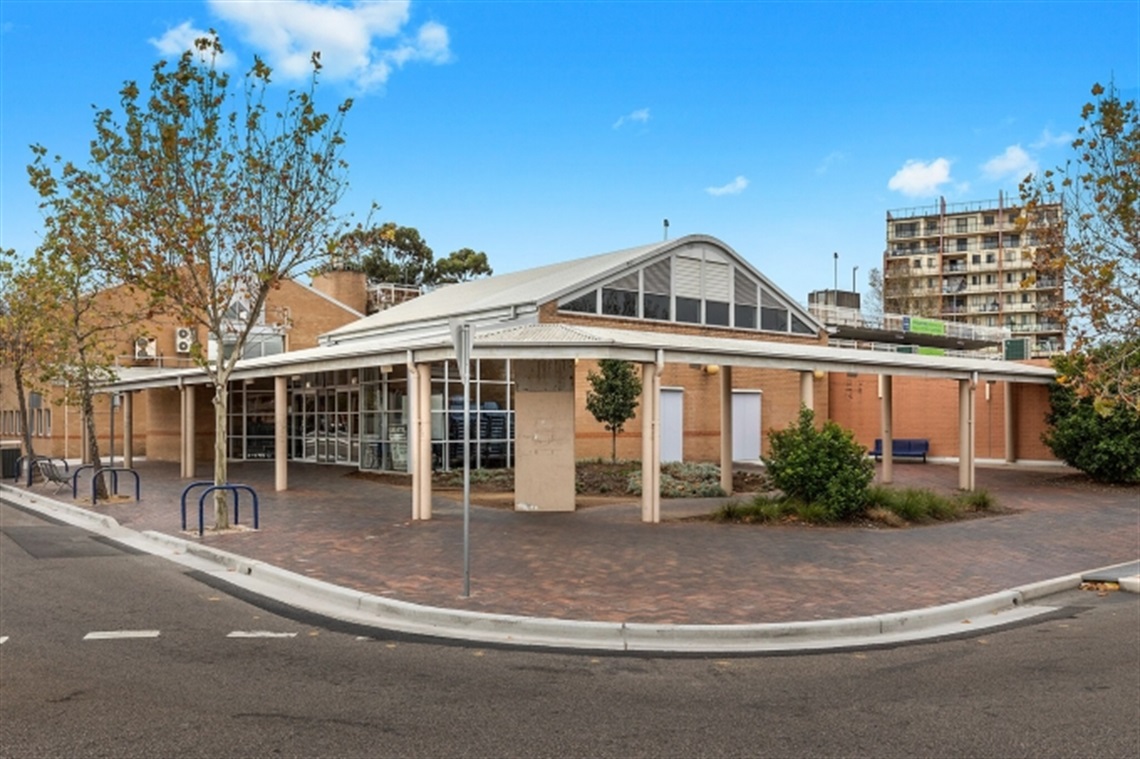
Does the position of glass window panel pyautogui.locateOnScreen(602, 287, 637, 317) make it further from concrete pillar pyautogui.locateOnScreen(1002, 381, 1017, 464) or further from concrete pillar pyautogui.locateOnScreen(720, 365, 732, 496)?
concrete pillar pyautogui.locateOnScreen(1002, 381, 1017, 464)

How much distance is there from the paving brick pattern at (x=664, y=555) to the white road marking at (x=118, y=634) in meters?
2.32

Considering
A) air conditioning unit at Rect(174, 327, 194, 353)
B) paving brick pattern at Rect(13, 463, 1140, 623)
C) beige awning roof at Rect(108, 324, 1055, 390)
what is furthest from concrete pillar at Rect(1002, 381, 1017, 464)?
air conditioning unit at Rect(174, 327, 194, 353)

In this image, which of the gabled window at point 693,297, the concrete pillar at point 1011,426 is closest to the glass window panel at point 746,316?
the gabled window at point 693,297

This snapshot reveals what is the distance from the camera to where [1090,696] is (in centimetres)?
644

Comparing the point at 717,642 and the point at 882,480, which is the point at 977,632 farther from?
the point at 882,480

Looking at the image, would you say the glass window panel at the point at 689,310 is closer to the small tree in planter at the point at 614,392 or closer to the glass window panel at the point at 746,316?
the glass window panel at the point at 746,316

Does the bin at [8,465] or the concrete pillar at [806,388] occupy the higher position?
the concrete pillar at [806,388]

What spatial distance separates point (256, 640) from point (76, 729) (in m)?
2.52

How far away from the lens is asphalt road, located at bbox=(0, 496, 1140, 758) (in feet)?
17.7

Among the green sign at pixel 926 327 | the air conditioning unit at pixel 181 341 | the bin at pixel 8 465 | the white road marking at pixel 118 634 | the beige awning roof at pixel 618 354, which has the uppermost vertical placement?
the green sign at pixel 926 327

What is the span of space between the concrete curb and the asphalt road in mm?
397

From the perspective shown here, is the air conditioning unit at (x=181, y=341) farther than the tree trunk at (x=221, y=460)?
Yes

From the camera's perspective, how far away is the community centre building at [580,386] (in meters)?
17.2

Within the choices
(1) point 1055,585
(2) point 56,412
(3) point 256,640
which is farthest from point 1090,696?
(2) point 56,412
